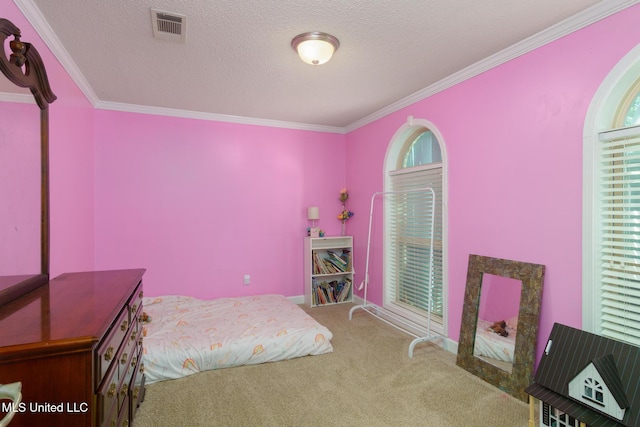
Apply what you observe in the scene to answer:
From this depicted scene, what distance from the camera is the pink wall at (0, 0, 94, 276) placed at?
7.53ft

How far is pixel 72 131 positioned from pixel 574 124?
3792mm

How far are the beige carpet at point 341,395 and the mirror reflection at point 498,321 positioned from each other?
216mm

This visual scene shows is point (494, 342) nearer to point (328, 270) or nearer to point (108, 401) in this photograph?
point (328, 270)

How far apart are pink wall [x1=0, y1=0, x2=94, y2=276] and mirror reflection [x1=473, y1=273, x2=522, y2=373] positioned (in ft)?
10.6

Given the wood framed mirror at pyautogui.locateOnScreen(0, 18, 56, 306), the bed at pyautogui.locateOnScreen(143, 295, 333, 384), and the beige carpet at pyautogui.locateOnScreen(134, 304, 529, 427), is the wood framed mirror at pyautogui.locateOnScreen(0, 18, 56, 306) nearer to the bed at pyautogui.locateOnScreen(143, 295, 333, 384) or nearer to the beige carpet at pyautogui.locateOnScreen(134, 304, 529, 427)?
the bed at pyautogui.locateOnScreen(143, 295, 333, 384)

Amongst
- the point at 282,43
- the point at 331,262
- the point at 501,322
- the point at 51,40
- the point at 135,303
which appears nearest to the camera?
the point at 135,303

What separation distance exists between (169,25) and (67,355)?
1.95 meters

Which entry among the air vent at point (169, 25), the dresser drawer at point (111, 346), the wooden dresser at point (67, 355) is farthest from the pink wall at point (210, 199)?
the dresser drawer at point (111, 346)

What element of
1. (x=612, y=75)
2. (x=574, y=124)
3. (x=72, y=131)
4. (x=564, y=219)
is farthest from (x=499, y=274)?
(x=72, y=131)

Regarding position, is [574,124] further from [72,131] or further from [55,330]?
[72,131]

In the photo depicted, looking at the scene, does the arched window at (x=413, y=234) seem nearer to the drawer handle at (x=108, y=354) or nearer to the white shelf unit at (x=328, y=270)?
the white shelf unit at (x=328, y=270)

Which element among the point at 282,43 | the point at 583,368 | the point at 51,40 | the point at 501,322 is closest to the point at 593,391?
the point at 583,368

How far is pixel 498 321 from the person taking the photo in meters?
2.44

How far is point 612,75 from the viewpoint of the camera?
6.03ft
